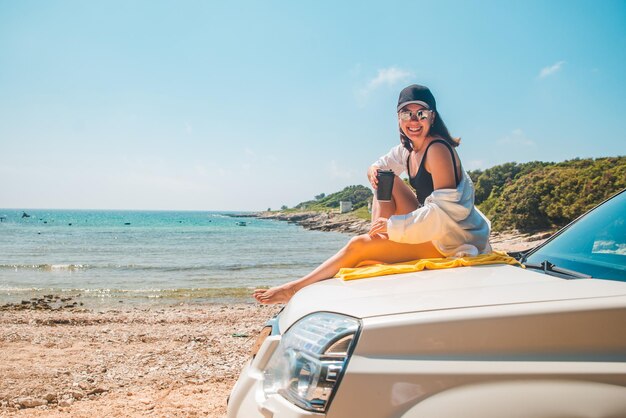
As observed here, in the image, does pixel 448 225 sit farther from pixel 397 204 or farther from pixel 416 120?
pixel 416 120

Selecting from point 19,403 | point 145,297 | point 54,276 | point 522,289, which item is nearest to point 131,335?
point 19,403

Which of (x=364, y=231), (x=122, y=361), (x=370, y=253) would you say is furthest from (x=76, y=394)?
(x=364, y=231)

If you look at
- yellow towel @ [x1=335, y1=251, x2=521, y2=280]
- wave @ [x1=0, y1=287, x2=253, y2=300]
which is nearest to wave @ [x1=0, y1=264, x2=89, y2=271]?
wave @ [x1=0, y1=287, x2=253, y2=300]

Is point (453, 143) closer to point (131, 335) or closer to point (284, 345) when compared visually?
point (284, 345)

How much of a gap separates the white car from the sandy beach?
9.26 ft

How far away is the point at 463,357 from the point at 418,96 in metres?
2.26

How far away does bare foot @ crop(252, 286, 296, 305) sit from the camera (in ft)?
9.25

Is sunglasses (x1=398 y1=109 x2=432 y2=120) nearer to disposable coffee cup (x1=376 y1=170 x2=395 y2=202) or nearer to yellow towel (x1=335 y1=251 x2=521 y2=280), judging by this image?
disposable coffee cup (x1=376 y1=170 x2=395 y2=202)

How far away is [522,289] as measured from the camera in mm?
1617

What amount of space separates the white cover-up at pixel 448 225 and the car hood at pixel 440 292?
0.54 meters

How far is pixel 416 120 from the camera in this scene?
3.25 m

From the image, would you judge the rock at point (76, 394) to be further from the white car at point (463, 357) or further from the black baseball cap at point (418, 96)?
the black baseball cap at point (418, 96)

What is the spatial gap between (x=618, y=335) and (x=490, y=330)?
15.6 inches

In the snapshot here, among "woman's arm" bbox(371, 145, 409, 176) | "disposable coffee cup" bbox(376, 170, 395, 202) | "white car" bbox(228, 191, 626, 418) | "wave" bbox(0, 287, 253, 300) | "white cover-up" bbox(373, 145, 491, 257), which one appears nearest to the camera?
"white car" bbox(228, 191, 626, 418)
